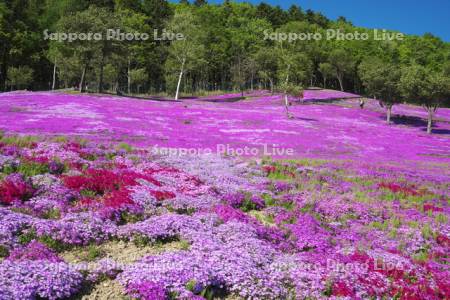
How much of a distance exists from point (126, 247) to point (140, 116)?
32.7 m

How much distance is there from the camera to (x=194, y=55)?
8194 centimetres

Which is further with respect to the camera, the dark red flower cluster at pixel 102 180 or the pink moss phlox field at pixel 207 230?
the dark red flower cluster at pixel 102 180

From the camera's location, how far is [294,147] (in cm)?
3500

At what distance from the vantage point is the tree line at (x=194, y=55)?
64.6 meters

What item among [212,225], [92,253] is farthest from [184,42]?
[92,253]

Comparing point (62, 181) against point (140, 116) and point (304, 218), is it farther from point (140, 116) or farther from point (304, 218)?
point (140, 116)

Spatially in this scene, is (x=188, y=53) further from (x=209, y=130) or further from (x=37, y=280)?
(x=37, y=280)

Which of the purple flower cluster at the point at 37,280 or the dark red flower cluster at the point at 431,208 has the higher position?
the purple flower cluster at the point at 37,280

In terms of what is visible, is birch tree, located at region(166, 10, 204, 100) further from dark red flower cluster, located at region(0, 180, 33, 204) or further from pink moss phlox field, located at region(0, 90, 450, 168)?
dark red flower cluster, located at region(0, 180, 33, 204)

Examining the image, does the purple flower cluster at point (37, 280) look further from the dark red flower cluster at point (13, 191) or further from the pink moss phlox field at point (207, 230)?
the dark red flower cluster at point (13, 191)

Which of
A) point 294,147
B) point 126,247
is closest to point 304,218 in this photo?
point 126,247

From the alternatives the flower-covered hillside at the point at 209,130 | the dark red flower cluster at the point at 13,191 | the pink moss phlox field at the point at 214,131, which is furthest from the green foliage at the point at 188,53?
the dark red flower cluster at the point at 13,191

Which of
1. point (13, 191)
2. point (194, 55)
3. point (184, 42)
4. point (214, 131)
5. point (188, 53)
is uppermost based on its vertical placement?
point (184, 42)

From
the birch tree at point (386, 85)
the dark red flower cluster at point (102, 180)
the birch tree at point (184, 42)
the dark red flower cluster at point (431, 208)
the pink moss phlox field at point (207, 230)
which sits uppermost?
the birch tree at point (184, 42)
